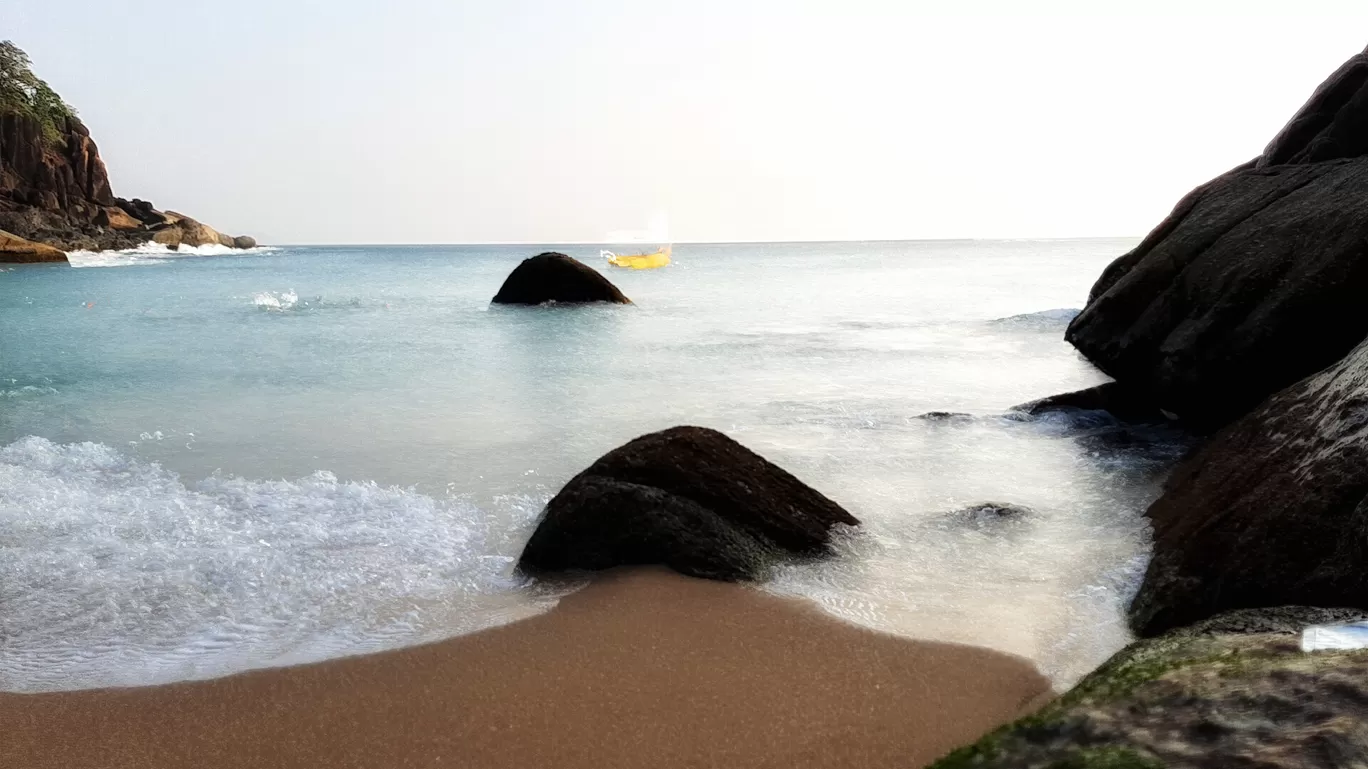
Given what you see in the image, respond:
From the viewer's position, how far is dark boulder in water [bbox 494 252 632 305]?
2508 centimetres

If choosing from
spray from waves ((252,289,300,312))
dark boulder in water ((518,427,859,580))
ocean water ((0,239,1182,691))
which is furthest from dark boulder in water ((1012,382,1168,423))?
spray from waves ((252,289,300,312))

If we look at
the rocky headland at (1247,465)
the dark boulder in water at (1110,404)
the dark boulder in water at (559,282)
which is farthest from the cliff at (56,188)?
the rocky headland at (1247,465)

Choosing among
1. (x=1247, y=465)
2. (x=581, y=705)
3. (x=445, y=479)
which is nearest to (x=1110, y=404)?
(x=1247, y=465)

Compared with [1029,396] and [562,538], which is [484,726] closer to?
[562,538]

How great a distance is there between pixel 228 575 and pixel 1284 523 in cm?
480

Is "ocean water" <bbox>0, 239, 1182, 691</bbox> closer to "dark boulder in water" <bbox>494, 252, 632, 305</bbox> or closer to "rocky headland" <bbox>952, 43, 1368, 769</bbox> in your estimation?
"rocky headland" <bbox>952, 43, 1368, 769</bbox>

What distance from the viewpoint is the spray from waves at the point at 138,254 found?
54.2 metres

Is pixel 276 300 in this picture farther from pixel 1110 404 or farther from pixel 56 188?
pixel 56 188

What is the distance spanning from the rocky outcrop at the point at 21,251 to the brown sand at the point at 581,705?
55.4 m

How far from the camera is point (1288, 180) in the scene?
7.28 meters

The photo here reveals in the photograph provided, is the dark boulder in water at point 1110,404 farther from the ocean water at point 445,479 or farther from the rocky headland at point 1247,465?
the ocean water at point 445,479

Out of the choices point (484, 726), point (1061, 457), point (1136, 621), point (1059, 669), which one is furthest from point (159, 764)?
point (1061, 457)

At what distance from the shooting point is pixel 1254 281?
6.38m

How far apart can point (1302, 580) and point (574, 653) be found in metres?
2.72
